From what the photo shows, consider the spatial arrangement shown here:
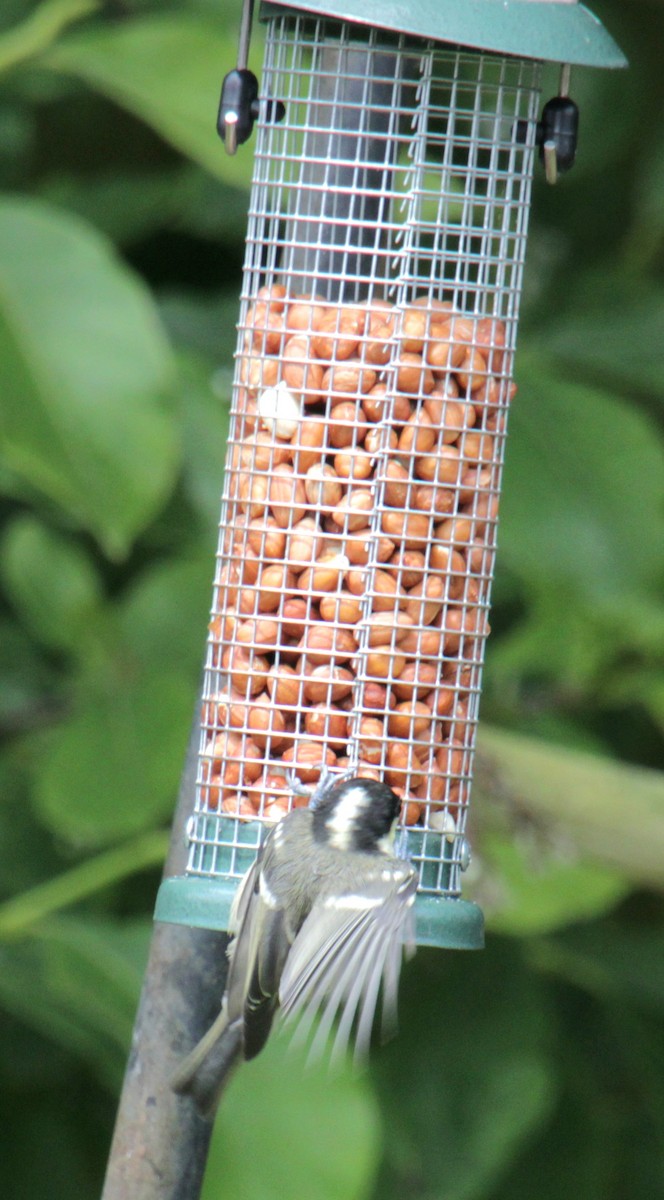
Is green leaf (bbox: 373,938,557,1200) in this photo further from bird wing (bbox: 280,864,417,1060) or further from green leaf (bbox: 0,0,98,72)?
green leaf (bbox: 0,0,98,72)

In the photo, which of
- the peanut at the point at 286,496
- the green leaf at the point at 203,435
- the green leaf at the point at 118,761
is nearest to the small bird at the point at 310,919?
the peanut at the point at 286,496

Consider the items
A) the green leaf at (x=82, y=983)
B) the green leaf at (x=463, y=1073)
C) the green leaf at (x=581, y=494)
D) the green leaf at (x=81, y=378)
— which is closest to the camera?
the green leaf at (x=81, y=378)

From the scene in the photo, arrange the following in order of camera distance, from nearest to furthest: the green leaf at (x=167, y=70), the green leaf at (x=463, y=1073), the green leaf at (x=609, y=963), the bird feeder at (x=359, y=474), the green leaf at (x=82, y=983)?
1. the bird feeder at (x=359, y=474)
2. the green leaf at (x=82, y=983)
3. the green leaf at (x=167, y=70)
4. the green leaf at (x=463, y=1073)
5. the green leaf at (x=609, y=963)

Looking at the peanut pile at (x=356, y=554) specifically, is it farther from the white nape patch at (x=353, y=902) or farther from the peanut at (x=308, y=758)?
the white nape patch at (x=353, y=902)

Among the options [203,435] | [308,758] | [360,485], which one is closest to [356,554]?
[360,485]

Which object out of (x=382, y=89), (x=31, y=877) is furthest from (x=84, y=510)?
(x=31, y=877)

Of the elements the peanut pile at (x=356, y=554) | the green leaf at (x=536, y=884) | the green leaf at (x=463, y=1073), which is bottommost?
the green leaf at (x=463, y=1073)
